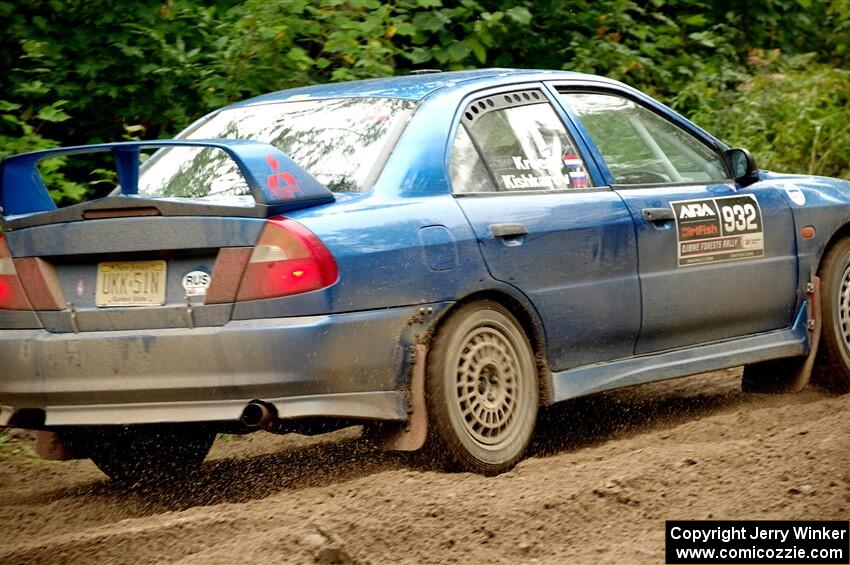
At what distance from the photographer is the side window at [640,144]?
639 centimetres

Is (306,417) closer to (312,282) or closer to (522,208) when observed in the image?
(312,282)

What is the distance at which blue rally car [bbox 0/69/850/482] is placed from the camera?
4992 mm

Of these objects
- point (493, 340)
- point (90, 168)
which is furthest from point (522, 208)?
point (90, 168)

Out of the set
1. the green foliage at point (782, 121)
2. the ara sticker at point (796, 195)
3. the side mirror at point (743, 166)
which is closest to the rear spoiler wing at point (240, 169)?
the side mirror at point (743, 166)

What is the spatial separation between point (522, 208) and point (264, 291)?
1.25 meters

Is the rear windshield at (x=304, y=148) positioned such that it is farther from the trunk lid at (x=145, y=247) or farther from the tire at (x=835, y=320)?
the tire at (x=835, y=320)

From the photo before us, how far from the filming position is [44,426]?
211 inches

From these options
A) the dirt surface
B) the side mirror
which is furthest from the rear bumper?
the side mirror

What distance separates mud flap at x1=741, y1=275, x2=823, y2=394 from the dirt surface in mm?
666

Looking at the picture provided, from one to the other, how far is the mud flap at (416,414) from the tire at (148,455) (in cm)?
97

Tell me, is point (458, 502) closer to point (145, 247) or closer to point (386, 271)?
point (386, 271)

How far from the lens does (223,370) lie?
497cm

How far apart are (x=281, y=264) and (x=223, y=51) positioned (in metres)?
4.85

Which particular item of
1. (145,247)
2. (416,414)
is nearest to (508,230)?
(416,414)
